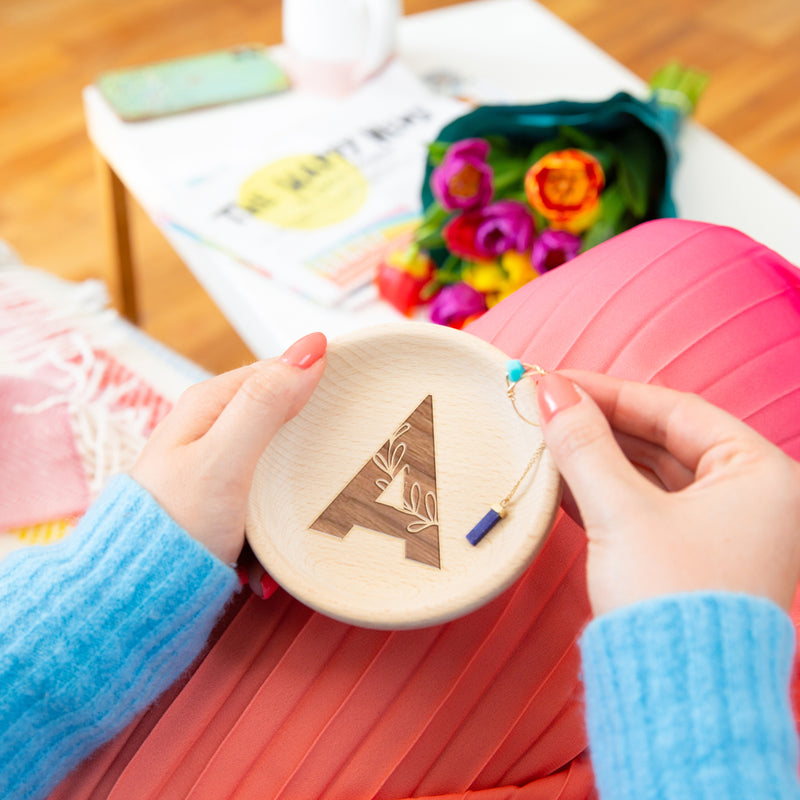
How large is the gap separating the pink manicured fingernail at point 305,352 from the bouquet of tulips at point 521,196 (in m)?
0.27

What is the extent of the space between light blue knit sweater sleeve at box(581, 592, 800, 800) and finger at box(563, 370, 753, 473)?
104 mm

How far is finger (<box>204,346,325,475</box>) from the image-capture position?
1.64 feet

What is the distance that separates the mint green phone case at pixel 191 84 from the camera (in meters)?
1.00

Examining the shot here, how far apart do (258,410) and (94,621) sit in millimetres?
156

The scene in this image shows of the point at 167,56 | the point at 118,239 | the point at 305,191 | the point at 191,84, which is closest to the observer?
the point at 305,191

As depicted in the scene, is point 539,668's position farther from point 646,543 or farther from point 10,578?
point 10,578

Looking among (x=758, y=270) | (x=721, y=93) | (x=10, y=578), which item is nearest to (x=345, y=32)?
(x=758, y=270)

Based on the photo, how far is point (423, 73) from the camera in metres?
1.10

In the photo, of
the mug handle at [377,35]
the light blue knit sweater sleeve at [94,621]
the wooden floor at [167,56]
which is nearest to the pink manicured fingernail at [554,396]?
the light blue knit sweater sleeve at [94,621]

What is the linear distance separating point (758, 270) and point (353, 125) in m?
0.56

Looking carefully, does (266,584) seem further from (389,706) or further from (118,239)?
(118,239)

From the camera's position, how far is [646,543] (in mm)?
418

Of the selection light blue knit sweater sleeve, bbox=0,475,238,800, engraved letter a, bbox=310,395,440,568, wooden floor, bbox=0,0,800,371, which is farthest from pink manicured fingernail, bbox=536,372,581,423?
wooden floor, bbox=0,0,800,371

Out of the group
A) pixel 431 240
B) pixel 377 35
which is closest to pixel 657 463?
pixel 431 240
